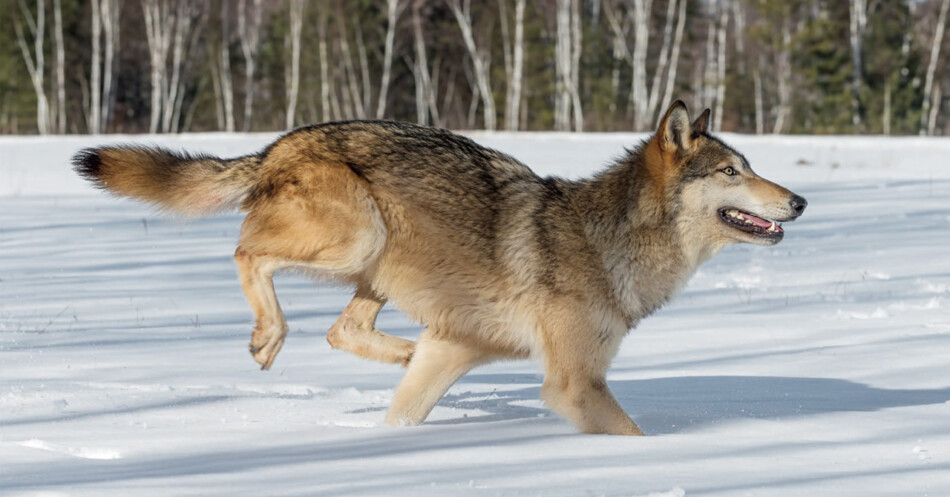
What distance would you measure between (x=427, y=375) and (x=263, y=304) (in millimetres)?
865

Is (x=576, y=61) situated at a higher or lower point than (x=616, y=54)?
higher

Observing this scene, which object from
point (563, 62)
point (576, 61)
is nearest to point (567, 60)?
point (563, 62)

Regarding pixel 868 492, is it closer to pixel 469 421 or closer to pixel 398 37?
pixel 469 421

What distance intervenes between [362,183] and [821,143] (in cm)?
2242

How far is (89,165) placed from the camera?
522 centimetres

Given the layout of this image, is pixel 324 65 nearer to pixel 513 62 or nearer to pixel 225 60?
pixel 225 60

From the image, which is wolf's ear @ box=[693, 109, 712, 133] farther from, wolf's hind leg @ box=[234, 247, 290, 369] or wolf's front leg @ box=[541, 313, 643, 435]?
wolf's hind leg @ box=[234, 247, 290, 369]

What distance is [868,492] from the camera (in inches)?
139

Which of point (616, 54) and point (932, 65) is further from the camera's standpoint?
point (616, 54)

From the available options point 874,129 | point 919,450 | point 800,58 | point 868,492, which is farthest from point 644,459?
point 800,58

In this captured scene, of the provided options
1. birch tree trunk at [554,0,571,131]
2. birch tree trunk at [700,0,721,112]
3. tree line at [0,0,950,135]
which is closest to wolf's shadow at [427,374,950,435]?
tree line at [0,0,950,135]

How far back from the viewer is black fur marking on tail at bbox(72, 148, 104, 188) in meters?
5.22

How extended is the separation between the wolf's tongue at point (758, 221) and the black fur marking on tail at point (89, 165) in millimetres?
3195

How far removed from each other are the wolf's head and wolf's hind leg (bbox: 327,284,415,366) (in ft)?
5.14
